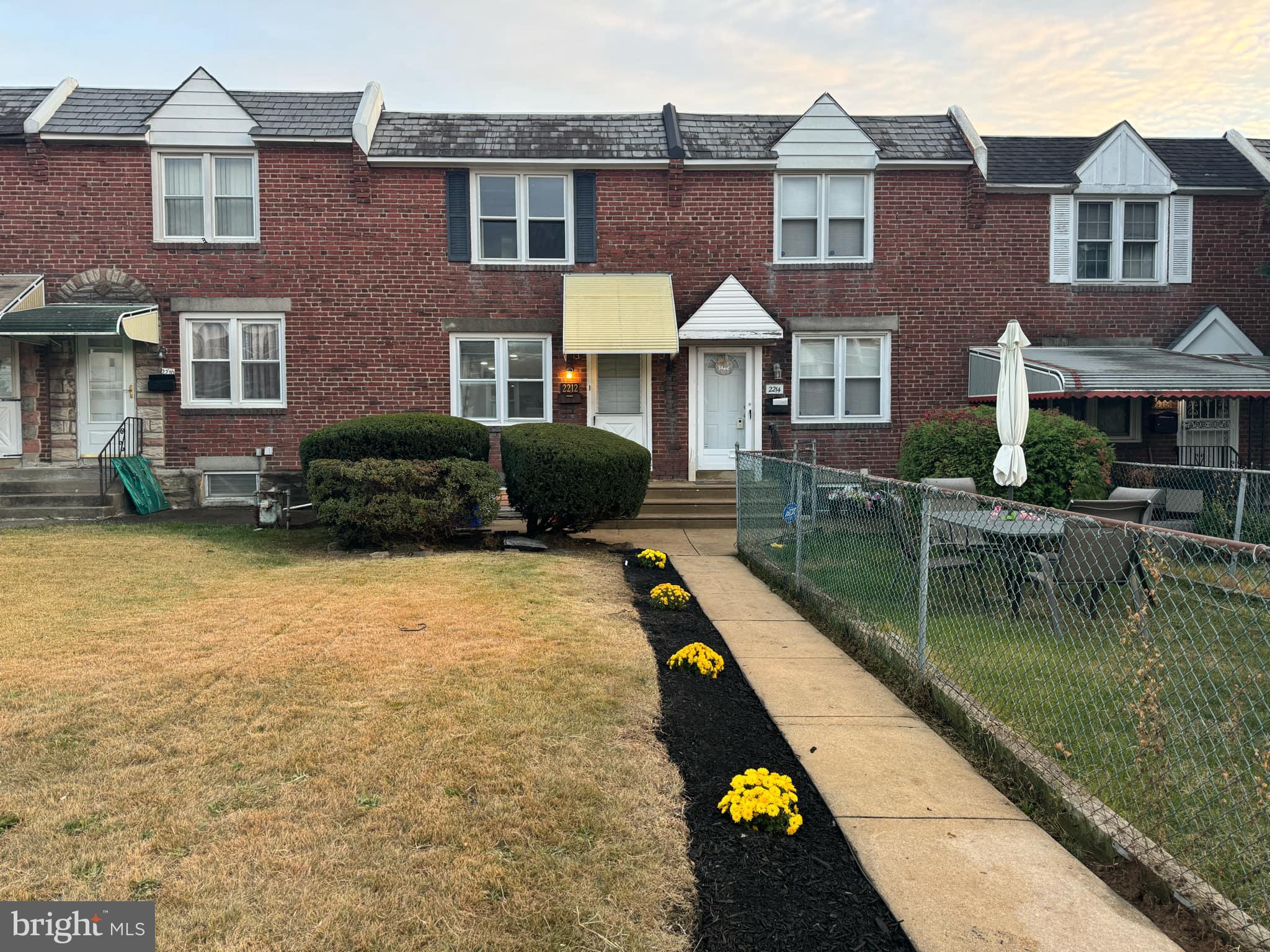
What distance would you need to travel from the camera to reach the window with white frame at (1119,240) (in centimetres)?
1584

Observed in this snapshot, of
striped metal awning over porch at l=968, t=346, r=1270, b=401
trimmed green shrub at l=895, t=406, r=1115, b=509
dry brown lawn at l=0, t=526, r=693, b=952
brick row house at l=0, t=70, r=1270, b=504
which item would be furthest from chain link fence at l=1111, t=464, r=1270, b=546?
dry brown lawn at l=0, t=526, r=693, b=952

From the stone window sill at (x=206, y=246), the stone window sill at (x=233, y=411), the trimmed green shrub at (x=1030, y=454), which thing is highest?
the stone window sill at (x=206, y=246)

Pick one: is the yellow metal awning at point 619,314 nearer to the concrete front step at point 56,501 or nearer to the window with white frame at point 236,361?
the window with white frame at point 236,361

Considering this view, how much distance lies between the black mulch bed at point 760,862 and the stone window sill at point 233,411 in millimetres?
12217

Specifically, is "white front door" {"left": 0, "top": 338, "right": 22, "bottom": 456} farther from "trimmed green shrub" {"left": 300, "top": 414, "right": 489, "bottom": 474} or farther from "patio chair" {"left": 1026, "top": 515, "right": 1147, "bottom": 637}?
"patio chair" {"left": 1026, "top": 515, "right": 1147, "bottom": 637}

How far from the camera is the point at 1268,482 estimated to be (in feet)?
32.5

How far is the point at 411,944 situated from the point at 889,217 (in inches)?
601

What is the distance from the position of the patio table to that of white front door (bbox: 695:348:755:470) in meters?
8.34

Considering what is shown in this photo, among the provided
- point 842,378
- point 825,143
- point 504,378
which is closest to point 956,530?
point 842,378

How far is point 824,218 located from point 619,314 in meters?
4.28

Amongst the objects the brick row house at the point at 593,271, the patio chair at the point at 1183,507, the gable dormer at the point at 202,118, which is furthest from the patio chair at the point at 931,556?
the gable dormer at the point at 202,118

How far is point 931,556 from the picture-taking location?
6.24m

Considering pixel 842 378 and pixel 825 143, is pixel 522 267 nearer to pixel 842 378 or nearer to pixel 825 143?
pixel 825 143

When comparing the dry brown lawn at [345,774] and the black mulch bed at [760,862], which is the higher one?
the dry brown lawn at [345,774]
